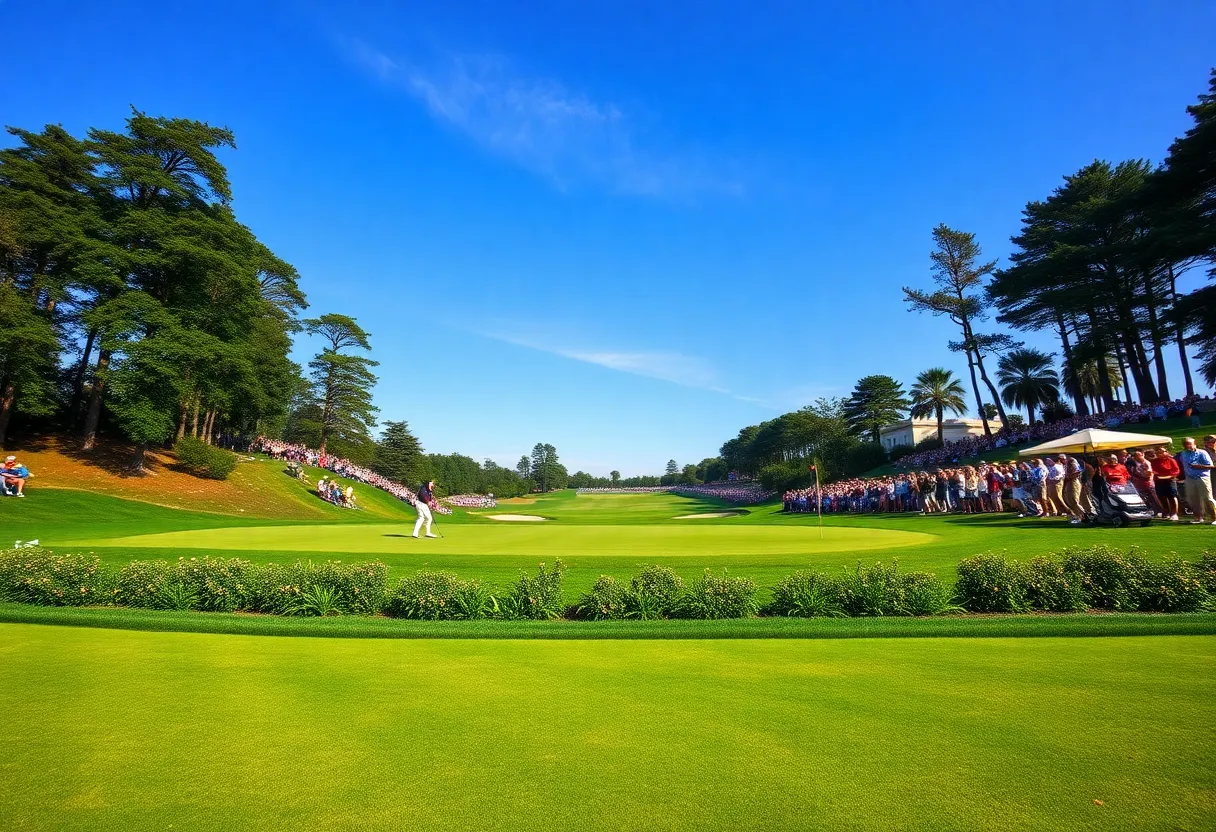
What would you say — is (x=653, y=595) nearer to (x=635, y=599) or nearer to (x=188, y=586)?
(x=635, y=599)

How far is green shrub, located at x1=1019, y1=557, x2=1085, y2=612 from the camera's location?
27.6 ft

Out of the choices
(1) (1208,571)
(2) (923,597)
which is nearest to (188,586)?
(2) (923,597)

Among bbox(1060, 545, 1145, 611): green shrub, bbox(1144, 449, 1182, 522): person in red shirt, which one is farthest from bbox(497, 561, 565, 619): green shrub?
bbox(1144, 449, 1182, 522): person in red shirt

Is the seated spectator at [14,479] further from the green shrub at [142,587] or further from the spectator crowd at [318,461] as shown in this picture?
the green shrub at [142,587]

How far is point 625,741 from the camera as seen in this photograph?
12.7 ft

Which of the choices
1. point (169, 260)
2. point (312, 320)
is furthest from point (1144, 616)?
point (312, 320)

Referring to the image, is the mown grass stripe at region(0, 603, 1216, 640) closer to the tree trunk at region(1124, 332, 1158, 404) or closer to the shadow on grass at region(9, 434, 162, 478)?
the shadow on grass at region(9, 434, 162, 478)

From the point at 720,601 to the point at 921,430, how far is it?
9789 cm

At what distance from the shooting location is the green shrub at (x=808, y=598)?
8781mm

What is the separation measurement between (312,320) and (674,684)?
64.1 metres

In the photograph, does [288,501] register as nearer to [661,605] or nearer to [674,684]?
[661,605]

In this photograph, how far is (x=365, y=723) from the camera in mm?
4289

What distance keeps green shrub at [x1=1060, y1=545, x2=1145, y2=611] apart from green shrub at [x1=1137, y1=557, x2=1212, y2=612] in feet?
0.24

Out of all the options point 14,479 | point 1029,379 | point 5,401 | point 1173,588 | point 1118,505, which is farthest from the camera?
point 1029,379
